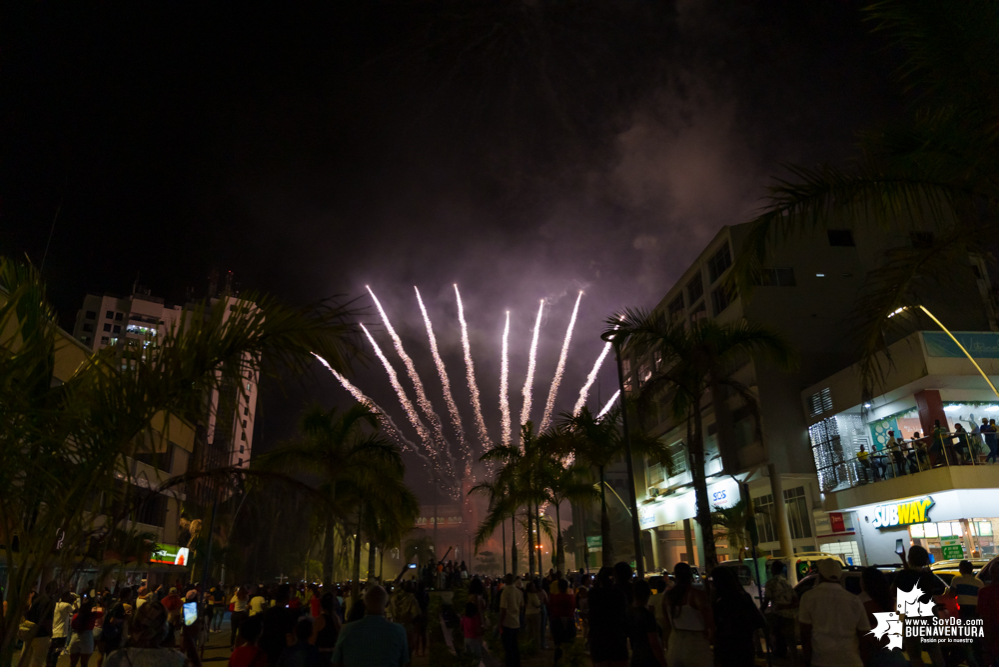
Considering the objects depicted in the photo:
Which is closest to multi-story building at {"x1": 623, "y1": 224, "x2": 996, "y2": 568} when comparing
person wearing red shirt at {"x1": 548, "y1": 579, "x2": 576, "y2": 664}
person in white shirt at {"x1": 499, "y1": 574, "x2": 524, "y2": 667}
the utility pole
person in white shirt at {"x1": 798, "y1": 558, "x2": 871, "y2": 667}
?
the utility pole

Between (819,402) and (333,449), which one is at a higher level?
(819,402)

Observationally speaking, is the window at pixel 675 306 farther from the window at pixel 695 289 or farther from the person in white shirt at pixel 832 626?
the person in white shirt at pixel 832 626

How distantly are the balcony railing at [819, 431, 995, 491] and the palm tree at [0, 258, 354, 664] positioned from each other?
25009 mm

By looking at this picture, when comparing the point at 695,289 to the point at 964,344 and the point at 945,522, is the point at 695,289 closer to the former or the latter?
the point at 964,344

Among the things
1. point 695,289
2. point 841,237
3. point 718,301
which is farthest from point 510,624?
point 695,289

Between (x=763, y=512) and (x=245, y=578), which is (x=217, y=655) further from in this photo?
(x=245, y=578)

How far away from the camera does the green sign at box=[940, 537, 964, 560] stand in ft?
78.1

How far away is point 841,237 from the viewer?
4244cm

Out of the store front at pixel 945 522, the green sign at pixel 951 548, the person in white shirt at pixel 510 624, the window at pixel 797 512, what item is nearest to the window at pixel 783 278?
the window at pixel 797 512

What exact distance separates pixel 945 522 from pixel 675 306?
3041 cm

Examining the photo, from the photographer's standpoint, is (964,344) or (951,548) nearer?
(951,548)

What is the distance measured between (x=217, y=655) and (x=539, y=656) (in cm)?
907

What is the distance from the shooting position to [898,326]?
7.62 meters

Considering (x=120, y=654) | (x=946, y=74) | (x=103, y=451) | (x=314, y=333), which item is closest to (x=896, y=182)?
(x=946, y=74)
